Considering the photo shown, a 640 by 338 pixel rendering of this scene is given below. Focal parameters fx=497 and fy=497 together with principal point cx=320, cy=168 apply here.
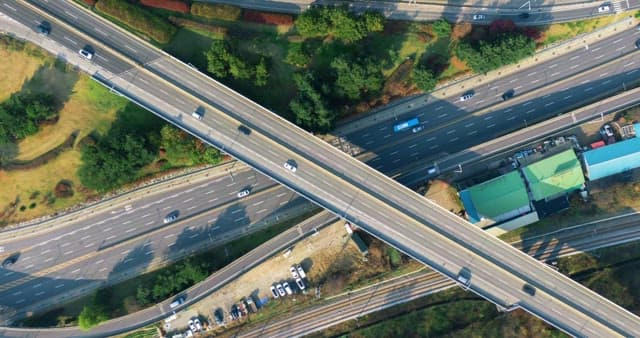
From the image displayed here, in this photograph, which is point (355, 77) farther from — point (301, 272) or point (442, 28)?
point (301, 272)

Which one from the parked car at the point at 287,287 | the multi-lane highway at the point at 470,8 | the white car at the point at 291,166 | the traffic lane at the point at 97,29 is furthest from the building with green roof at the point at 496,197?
the traffic lane at the point at 97,29

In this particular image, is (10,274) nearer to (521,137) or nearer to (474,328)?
(474,328)

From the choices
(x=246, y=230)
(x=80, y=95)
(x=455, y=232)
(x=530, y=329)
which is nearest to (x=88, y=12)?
(x=80, y=95)

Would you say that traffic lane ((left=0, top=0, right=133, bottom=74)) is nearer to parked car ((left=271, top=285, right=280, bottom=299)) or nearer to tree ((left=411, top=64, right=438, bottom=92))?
parked car ((left=271, top=285, right=280, bottom=299))

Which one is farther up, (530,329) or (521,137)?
(521,137)

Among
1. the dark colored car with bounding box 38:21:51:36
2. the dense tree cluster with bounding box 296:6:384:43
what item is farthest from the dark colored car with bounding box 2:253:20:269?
the dense tree cluster with bounding box 296:6:384:43

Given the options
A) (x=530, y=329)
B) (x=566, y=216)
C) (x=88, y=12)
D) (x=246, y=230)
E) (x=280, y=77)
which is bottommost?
(x=530, y=329)
